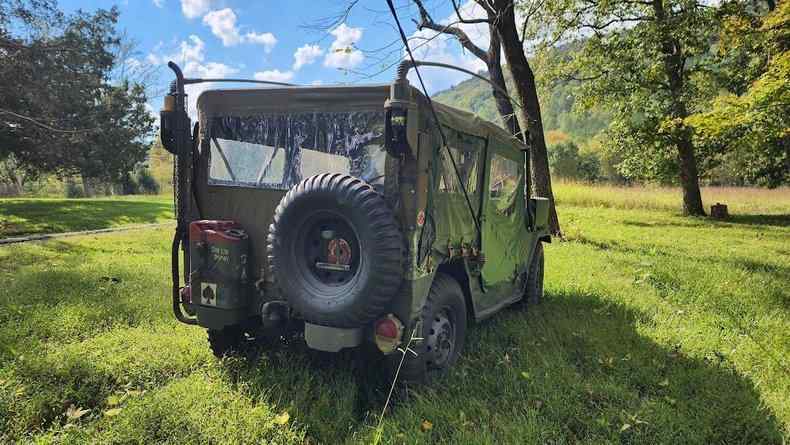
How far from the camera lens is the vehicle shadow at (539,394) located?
9.70 ft

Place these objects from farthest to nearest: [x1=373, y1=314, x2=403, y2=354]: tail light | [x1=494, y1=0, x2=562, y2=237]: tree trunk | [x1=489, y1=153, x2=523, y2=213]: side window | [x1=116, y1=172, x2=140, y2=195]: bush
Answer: [x1=116, y1=172, x2=140, y2=195]: bush < [x1=494, y1=0, x2=562, y2=237]: tree trunk < [x1=489, y1=153, x2=523, y2=213]: side window < [x1=373, y1=314, x2=403, y2=354]: tail light

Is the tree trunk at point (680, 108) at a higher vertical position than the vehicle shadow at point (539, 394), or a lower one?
higher

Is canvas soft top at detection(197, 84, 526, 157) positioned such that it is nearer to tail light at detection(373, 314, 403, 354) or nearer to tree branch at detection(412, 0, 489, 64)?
tail light at detection(373, 314, 403, 354)

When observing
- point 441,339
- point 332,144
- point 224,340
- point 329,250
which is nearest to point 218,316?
point 224,340

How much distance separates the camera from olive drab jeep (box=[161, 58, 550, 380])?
2.98m

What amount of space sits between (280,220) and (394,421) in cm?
146

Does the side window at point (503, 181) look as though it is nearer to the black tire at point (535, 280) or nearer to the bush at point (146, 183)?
the black tire at point (535, 280)

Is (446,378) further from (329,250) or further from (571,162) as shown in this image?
(571,162)

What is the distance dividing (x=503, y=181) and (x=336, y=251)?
2175mm

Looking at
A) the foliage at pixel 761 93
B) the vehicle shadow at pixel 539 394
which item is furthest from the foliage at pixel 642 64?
the vehicle shadow at pixel 539 394

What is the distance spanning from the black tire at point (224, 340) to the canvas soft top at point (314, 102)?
Result: 171cm

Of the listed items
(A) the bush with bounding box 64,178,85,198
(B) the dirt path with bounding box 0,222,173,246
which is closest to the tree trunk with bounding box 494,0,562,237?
(B) the dirt path with bounding box 0,222,173,246

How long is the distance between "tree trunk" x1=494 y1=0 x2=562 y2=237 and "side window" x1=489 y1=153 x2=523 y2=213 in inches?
254

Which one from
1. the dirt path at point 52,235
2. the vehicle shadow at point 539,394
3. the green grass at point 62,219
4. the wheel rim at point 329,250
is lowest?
the vehicle shadow at point 539,394
